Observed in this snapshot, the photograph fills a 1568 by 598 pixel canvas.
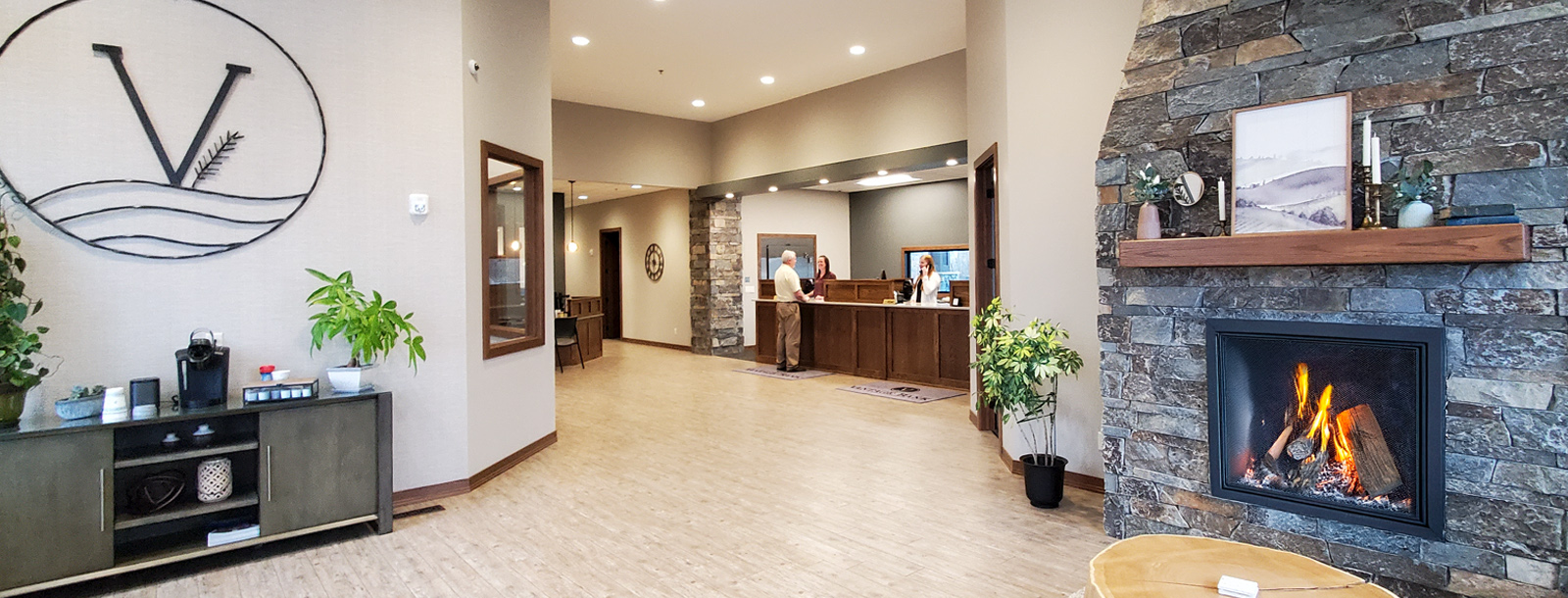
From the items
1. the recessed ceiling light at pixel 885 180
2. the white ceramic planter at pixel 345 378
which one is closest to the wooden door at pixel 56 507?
the white ceramic planter at pixel 345 378

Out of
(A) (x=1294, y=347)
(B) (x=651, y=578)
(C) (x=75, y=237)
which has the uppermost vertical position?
(C) (x=75, y=237)

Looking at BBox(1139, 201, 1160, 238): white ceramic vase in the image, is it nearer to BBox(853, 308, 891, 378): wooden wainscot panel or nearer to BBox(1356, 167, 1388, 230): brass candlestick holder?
BBox(1356, 167, 1388, 230): brass candlestick holder

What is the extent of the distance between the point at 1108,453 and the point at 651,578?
79.5 inches

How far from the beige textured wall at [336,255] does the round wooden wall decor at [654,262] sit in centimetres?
724

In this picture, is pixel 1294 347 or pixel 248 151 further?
pixel 248 151

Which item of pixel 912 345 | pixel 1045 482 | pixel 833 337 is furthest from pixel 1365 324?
pixel 833 337

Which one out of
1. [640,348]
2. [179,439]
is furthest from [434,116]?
[640,348]

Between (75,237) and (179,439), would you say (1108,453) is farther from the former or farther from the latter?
(75,237)

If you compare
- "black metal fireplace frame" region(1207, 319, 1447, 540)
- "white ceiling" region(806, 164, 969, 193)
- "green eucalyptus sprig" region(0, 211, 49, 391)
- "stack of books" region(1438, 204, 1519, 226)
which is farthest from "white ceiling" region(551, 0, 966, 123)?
"stack of books" region(1438, 204, 1519, 226)

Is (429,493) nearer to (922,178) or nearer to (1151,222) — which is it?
(1151,222)

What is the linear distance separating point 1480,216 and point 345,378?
454 centimetres

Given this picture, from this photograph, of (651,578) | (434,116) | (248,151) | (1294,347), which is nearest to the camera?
(1294,347)

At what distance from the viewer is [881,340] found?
324 inches

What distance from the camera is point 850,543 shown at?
3.40 metres
